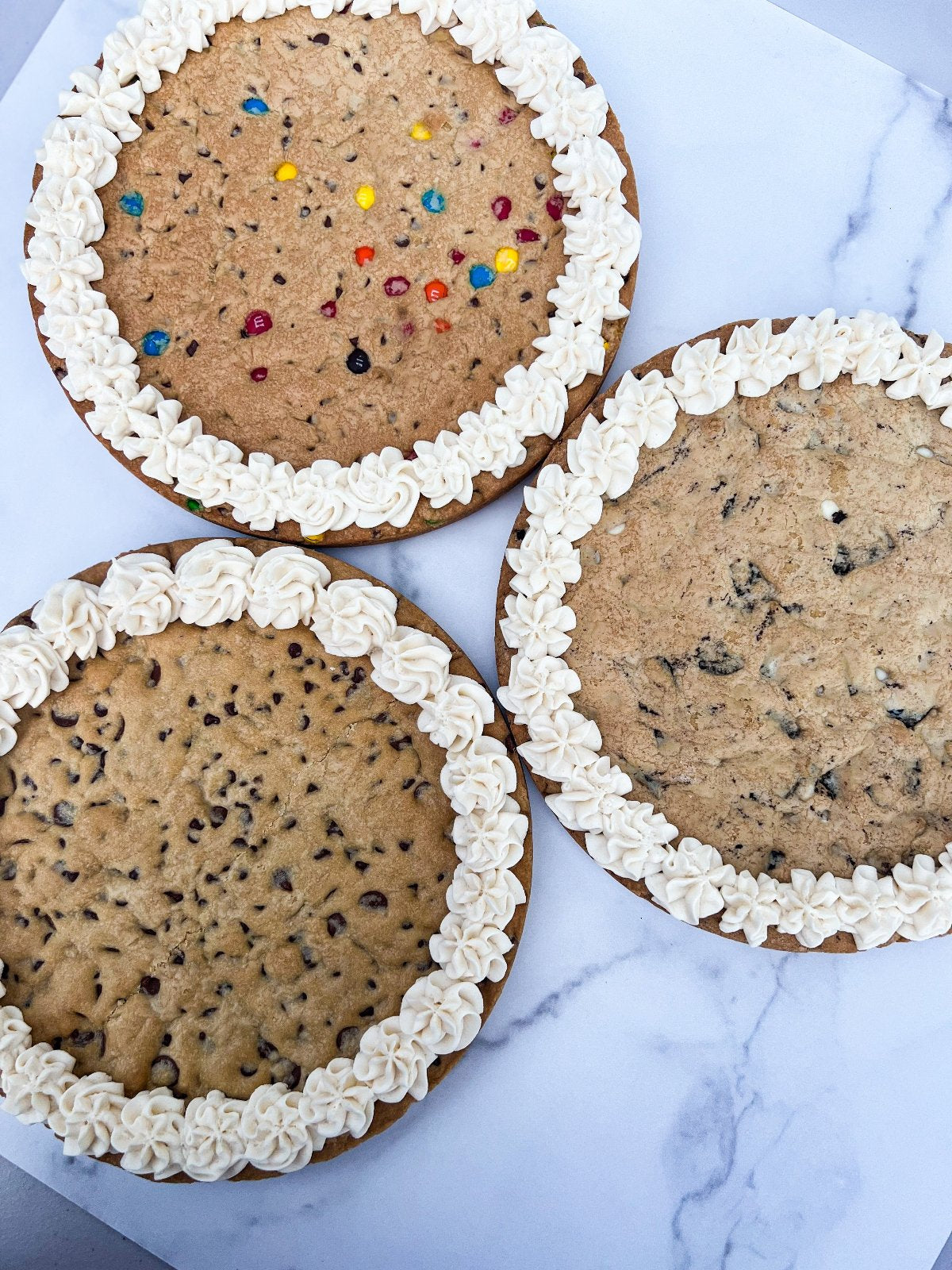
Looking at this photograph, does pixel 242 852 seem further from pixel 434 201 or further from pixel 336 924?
pixel 434 201

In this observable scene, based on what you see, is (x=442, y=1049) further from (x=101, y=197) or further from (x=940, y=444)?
(x=101, y=197)

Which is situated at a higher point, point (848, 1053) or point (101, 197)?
point (101, 197)

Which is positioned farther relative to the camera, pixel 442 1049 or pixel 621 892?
pixel 621 892

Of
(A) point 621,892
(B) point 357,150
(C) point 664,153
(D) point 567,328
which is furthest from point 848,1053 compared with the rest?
(B) point 357,150

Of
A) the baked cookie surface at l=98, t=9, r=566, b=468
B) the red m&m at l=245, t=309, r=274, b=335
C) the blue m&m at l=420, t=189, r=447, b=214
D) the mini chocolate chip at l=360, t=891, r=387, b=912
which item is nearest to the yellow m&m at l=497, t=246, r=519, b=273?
the baked cookie surface at l=98, t=9, r=566, b=468

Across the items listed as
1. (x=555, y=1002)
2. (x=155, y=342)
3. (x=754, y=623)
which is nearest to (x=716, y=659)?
(x=754, y=623)
